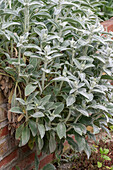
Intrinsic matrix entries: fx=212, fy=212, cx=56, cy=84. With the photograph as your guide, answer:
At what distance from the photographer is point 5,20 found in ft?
5.86

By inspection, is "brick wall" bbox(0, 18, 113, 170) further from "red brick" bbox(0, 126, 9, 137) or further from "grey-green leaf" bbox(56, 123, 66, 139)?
"grey-green leaf" bbox(56, 123, 66, 139)

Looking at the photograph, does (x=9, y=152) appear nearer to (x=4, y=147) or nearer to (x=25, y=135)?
(x=4, y=147)

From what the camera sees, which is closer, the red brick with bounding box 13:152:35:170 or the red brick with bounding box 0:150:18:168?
the red brick with bounding box 0:150:18:168

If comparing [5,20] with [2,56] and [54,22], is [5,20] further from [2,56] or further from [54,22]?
[54,22]

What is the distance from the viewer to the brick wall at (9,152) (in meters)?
1.77

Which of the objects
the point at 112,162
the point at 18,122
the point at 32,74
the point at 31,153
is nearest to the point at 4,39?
the point at 32,74

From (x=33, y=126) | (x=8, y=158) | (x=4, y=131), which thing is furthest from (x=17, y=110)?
(x=8, y=158)

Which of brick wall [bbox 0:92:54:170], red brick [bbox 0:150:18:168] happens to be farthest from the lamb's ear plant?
red brick [bbox 0:150:18:168]

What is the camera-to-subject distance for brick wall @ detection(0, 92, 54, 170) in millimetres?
1771

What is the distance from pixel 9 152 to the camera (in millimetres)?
1908

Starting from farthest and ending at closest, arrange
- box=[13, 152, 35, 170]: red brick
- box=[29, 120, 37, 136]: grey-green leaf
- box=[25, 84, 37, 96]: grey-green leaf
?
box=[13, 152, 35, 170]: red brick, box=[29, 120, 37, 136]: grey-green leaf, box=[25, 84, 37, 96]: grey-green leaf

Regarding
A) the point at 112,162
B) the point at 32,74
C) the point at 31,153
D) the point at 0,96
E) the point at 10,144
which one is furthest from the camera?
the point at 112,162

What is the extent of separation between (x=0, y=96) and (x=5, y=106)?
0.10 m

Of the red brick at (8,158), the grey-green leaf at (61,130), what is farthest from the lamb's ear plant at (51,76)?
the red brick at (8,158)
